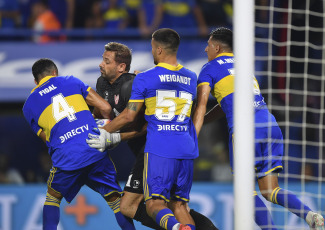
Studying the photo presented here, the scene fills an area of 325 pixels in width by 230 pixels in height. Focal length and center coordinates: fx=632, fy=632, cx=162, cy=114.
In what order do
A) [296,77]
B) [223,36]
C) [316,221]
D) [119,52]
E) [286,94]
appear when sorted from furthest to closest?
1. [296,77]
2. [286,94]
3. [119,52]
4. [223,36]
5. [316,221]

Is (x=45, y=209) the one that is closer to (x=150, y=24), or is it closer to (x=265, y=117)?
(x=265, y=117)

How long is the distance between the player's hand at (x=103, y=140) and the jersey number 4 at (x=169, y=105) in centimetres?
50

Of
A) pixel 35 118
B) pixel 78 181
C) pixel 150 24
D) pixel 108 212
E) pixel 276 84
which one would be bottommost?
pixel 108 212

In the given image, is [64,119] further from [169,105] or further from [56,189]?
[169,105]

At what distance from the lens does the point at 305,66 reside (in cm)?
1016

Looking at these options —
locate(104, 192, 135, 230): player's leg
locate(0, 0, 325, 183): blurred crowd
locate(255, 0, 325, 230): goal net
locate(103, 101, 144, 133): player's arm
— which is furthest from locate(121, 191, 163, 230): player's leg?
locate(0, 0, 325, 183): blurred crowd

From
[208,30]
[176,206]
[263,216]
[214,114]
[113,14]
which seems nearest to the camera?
[176,206]

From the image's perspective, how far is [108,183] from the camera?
5.83 m

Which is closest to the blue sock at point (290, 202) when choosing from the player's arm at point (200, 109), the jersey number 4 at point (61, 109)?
the player's arm at point (200, 109)

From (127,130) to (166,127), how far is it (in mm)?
547

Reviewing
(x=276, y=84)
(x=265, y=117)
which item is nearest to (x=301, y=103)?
(x=276, y=84)

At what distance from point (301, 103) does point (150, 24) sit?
110 inches

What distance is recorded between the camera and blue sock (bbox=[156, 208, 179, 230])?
16.6 feet

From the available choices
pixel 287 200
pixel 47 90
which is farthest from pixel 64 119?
pixel 287 200
